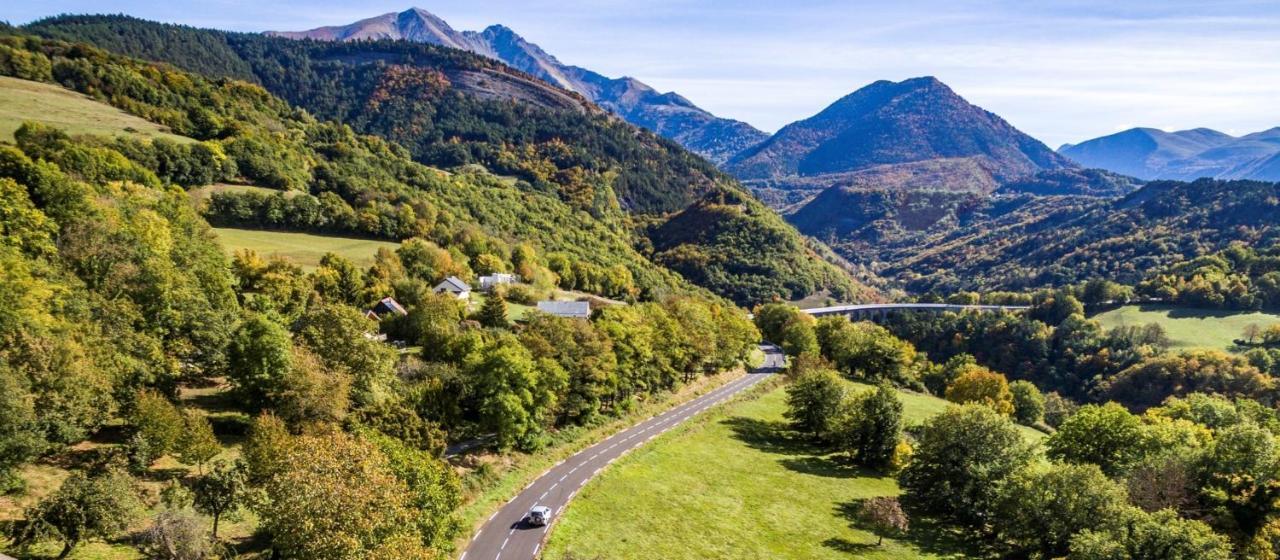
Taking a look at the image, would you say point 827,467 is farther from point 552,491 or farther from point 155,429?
point 155,429

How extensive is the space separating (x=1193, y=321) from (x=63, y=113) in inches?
9888

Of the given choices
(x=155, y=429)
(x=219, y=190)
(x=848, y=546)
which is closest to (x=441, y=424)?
(x=155, y=429)

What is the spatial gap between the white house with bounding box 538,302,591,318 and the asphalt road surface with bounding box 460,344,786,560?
21221mm

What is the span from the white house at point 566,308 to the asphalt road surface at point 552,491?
2122 cm

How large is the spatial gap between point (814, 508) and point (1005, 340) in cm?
13861

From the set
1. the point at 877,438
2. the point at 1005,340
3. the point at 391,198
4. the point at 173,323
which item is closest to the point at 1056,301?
the point at 1005,340

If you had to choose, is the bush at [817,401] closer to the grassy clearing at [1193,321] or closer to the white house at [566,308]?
the white house at [566,308]

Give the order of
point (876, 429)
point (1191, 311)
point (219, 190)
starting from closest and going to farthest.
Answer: point (876, 429) → point (219, 190) → point (1191, 311)

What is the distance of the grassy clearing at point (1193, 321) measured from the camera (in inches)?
5635

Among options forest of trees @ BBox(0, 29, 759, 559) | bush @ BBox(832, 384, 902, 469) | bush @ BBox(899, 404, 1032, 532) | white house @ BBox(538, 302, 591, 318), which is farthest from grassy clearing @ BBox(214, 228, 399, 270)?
bush @ BBox(899, 404, 1032, 532)

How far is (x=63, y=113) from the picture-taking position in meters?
104

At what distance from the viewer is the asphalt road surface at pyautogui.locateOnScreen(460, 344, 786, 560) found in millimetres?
38412

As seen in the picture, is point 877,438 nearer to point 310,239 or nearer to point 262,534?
point 262,534

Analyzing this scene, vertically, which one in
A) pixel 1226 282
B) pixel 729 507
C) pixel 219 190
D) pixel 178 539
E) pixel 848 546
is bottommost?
pixel 848 546
